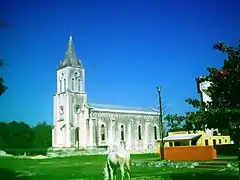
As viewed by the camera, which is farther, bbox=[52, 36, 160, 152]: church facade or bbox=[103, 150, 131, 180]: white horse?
bbox=[52, 36, 160, 152]: church facade

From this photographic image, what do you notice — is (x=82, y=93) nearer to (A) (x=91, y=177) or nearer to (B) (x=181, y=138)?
(B) (x=181, y=138)

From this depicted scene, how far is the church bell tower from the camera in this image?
34.6 metres

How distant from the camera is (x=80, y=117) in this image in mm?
36094

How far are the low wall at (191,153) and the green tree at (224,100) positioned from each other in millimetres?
7970

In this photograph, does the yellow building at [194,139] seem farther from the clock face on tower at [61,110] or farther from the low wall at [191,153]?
the clock face on tower at [61,110]

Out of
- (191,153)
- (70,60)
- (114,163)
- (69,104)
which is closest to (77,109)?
(69,104)

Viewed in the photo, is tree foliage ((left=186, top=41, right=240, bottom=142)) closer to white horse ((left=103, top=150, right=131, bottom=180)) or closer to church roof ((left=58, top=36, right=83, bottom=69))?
white horse ((left=103, top=150, right=131, bottom=180))

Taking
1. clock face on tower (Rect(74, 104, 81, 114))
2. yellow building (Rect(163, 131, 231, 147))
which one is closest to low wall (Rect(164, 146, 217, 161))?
→ yellow building (Rect(163, 131, 231, 147))

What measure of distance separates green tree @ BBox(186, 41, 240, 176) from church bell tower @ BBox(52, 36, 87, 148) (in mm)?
27528

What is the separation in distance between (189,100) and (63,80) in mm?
29366

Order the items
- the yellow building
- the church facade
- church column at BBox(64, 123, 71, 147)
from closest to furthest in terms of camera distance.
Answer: the yellow building, church column at BBox(64, 123, 71, 147), the church facade

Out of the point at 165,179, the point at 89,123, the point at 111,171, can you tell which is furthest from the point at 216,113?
the point at 89,123

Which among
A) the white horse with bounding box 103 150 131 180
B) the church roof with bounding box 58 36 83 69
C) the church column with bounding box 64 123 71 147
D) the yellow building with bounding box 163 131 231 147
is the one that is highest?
the church roof with bounding box 58 36 83 69

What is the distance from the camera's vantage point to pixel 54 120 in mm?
36688
